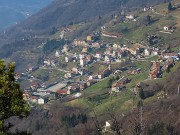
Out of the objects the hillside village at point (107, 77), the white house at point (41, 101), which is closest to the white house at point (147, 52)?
the hillside village at point (107, 77)

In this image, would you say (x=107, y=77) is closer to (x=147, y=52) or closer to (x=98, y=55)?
(x=147, y=52)

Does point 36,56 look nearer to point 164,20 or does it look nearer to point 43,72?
point 43,72

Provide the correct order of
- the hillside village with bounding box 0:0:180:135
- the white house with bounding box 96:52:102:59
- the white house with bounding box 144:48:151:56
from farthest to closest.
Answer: the white house with bounding box 96:52:102:59 < the white house with bounding box 144:48:151:56 < the hillside village with bounding box 0:0:180:135

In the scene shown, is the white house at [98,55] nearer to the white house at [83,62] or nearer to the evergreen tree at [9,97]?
the white house at [83,62]

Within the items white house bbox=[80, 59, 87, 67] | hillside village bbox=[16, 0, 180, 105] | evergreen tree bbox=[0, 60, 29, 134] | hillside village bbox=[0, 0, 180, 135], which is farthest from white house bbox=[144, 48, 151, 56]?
evergreen tree bbox=[0, 60, 29, 134]

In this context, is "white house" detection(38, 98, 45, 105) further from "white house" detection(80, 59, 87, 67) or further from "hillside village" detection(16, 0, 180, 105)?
"white house" detection(80, 59, 87, 67)
